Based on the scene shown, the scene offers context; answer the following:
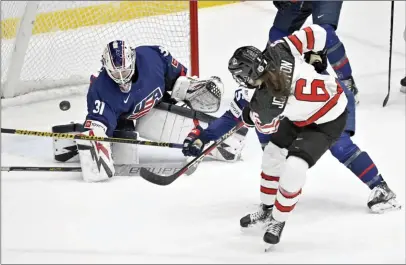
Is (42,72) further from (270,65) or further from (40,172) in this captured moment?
(270,65)

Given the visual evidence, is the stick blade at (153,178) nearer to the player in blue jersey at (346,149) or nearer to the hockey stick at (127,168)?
the player in blue jersey at (346,149)

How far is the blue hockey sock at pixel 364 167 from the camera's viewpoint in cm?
311

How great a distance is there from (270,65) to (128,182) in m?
1.01

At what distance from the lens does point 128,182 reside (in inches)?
140

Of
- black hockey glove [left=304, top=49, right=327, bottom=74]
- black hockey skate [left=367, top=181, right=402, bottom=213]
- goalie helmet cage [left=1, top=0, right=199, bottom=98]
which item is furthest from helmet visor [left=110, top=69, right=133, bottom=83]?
black hockey skate [left=367, top=181, right=402, bottom=213]

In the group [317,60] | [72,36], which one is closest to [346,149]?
[317,60]

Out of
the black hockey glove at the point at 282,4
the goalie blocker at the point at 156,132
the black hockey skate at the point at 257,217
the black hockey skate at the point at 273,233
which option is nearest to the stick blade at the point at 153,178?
the black hockey skate at the point at 257,217

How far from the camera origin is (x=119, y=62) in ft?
11.6

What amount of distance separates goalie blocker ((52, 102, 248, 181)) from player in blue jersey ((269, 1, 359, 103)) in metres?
0.66

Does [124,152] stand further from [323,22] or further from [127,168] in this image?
[323,22]

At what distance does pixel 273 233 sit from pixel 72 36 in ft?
7.45

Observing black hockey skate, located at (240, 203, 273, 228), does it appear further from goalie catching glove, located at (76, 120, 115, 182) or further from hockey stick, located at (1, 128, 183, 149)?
goalie catching glove, located at (76, 120, 115, 182)

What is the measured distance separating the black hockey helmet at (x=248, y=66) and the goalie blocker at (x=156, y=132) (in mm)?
852

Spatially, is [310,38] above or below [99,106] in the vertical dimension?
above
